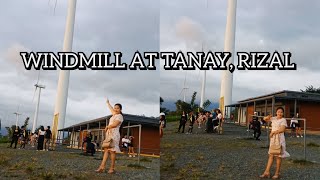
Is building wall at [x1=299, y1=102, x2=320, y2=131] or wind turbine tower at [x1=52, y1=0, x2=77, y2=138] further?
wind turbine tower at [x1=52, y1=0, x2=77, y2=138]

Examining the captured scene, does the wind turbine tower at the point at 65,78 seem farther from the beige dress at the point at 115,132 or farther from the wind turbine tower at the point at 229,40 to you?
the beige dress at the point at 115,132

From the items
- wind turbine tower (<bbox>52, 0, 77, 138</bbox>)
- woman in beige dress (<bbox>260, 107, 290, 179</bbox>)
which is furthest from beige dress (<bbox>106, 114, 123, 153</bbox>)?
wind turbine tower (<bbox>52, 0, 77, 138</bbox>)

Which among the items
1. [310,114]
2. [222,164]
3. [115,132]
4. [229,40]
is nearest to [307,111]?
[310,114]

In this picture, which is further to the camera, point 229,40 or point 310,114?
point 229,40

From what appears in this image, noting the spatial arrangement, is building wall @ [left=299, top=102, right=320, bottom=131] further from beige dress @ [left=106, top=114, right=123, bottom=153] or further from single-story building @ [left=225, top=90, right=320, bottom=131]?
beige dress @ [left=106, top=114, right=123, bottom=153]

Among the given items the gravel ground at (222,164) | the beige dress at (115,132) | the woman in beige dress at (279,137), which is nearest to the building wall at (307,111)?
the gravel ground at (222,164)

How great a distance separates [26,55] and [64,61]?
1.52 meters

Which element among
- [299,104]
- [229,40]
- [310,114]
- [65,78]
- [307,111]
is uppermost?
[229,40]

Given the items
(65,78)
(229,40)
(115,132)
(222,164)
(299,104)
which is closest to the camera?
(115,132)

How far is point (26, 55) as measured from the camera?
12453mm

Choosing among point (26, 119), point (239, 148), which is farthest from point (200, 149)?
point (26, 119)

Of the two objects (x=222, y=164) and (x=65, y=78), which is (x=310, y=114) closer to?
(x=222, y=164)

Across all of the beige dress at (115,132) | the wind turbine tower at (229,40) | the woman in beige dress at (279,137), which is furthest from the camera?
the wind turbine tower at (229,40)

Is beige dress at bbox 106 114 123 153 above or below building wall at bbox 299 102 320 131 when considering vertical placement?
below
